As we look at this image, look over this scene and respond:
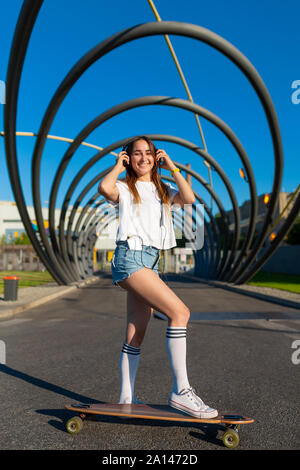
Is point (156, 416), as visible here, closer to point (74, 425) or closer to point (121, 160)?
point (74, 425)

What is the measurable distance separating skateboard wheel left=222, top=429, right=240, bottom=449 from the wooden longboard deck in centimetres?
9

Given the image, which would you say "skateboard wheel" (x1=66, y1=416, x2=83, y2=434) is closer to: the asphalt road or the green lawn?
the asphalt road

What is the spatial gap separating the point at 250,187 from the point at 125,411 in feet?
59.8

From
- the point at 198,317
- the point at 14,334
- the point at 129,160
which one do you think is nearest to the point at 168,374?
the point at 129,160

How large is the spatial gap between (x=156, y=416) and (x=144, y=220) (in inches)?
50.5

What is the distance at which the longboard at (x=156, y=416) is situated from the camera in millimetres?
2623

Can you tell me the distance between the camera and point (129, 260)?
2871 millimetres

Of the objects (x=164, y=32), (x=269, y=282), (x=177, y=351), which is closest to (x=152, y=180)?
(x=177, y=351)

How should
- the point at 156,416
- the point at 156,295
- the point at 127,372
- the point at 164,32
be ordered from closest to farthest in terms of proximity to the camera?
the point at 156,416 < the point at 156,295 < the point at 127,372 < the point at 164,32

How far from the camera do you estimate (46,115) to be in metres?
13.9

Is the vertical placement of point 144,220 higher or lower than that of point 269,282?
higher

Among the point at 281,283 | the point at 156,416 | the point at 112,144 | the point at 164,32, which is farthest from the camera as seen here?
the point at 281,283
